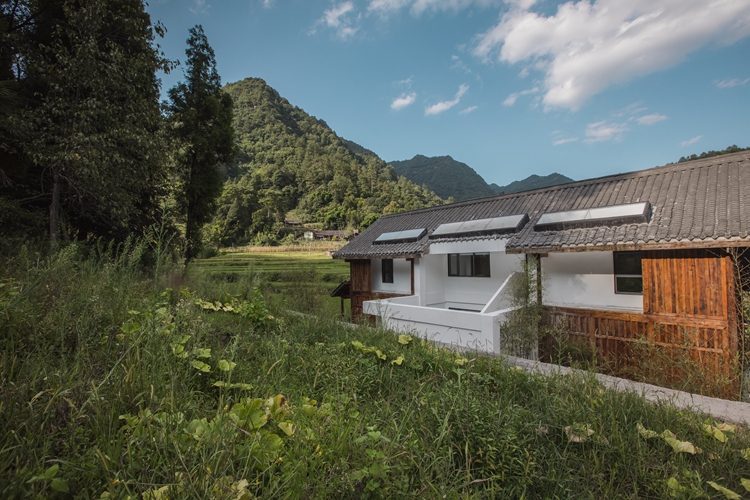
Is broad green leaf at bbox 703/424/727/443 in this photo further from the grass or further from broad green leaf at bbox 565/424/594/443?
broad green leaf at bbox 565/424/594/443

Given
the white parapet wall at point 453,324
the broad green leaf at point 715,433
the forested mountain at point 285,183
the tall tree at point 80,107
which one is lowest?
the white parapet wall at point 453,324

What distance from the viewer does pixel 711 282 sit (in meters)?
6.21

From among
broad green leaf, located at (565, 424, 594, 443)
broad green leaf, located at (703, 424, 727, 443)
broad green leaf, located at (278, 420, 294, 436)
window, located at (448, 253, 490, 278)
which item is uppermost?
window, located at (448, 253, 490, 278)

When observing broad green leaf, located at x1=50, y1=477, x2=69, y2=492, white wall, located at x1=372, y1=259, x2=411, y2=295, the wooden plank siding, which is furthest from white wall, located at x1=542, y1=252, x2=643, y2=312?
broad green leaf, located at x1=50, y1=477, x2=69, y2=492

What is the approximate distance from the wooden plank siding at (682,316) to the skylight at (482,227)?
285cm

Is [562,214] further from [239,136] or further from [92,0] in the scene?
[239,136]

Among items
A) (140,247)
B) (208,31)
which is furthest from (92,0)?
(208,31)

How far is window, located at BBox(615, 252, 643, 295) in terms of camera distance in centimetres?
766

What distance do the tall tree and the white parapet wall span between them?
22.9 feet

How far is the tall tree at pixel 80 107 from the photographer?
725 centimetres

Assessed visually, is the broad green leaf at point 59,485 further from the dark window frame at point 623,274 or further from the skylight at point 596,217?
the dark window frame at point 623,274

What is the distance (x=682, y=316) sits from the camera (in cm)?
644

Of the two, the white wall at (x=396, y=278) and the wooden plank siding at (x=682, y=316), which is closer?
the wooden plank siding at (x=682, y=316)

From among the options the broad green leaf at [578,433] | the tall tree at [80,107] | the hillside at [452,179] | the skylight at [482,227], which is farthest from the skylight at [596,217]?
the hillside at [452,179]
